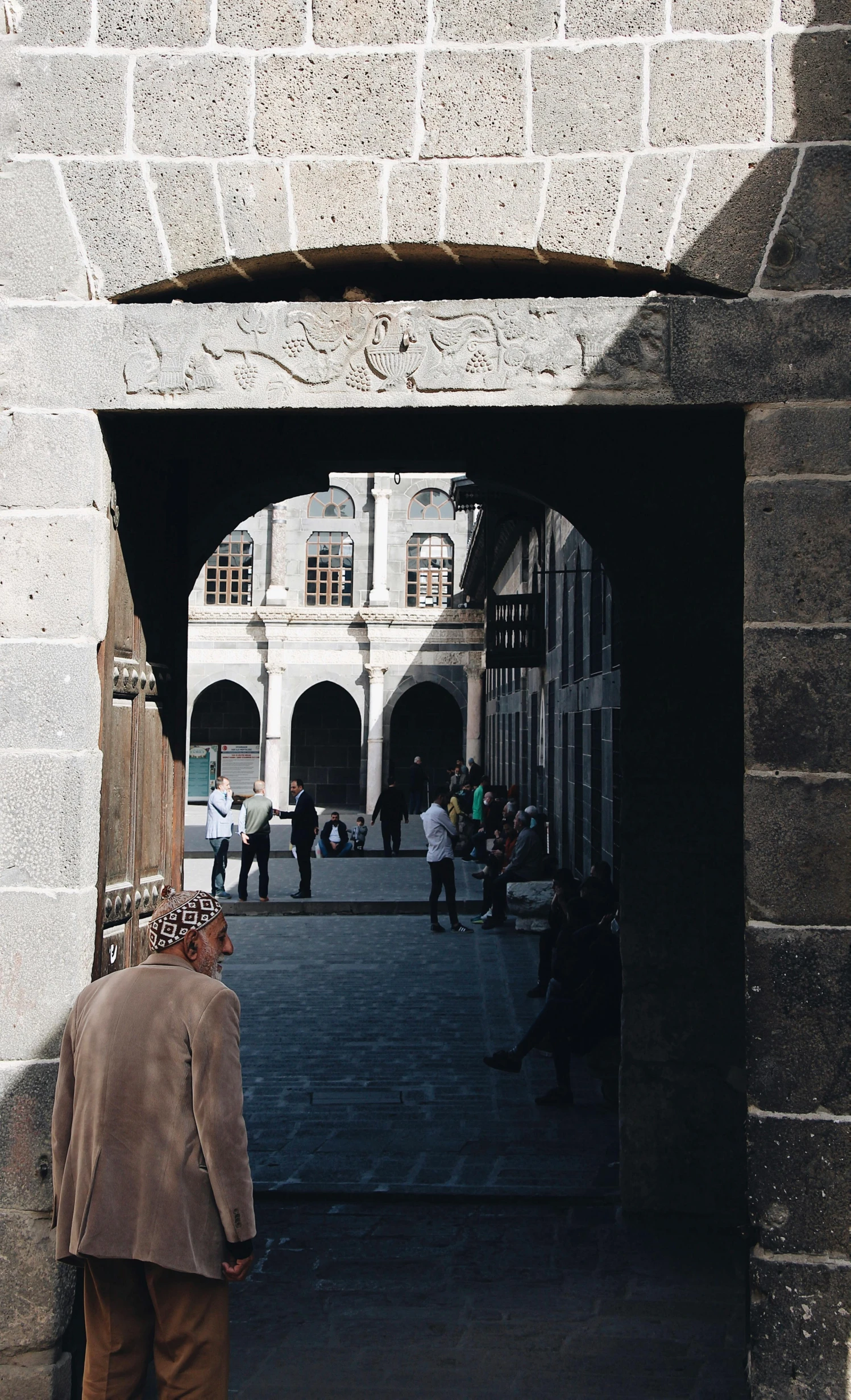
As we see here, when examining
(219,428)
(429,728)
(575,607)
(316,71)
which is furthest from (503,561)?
(316,71)

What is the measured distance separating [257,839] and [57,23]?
12.3 metres

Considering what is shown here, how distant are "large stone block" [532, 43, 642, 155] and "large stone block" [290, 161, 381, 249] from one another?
52 centimetres

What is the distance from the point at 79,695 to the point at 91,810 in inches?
13.9

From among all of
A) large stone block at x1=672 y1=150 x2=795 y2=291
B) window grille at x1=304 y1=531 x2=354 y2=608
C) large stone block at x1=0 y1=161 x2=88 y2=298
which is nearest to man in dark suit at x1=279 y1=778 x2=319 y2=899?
large stone block at x1=0 y1=161 x2=88 y2=298

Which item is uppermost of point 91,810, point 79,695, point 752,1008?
point 79,695

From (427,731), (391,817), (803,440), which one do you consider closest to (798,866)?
(803,440)

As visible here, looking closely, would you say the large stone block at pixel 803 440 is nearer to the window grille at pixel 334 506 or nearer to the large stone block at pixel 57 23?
the large stone block at pixel 57 23

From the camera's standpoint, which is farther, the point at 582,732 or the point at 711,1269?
the point at 582,732

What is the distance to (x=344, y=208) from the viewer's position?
143 inches

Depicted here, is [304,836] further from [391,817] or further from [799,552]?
[799,552]

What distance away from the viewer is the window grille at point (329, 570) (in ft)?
118

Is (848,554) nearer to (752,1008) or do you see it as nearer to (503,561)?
(752,1008)

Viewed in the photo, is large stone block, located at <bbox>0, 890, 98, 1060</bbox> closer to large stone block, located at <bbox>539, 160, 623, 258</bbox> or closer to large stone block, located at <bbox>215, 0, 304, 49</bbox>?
large stone block, located at <bbox>539, 160, 623, 258</bbox>

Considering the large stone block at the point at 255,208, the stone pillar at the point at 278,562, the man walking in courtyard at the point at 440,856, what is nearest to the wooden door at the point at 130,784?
the large stone block at the point at 255,208
